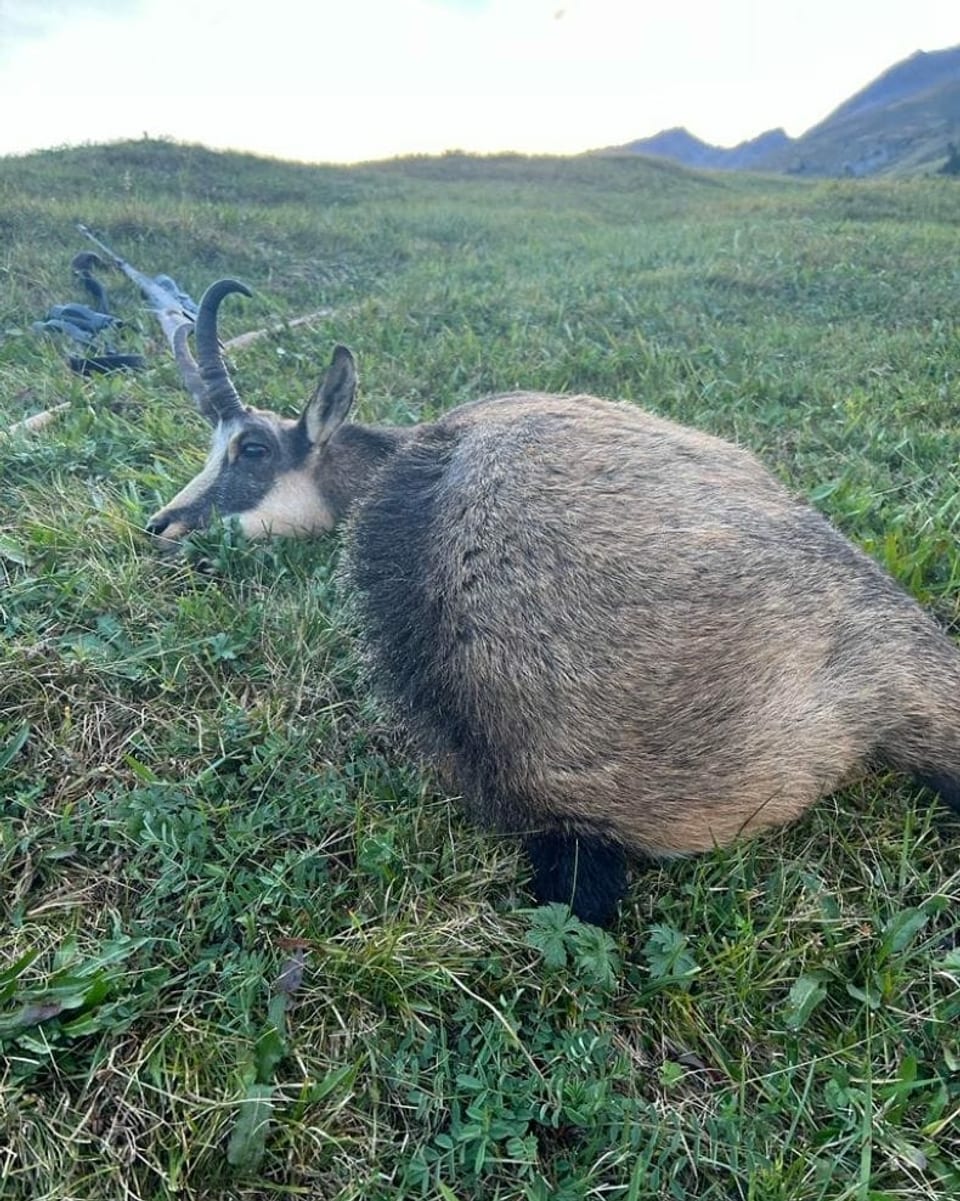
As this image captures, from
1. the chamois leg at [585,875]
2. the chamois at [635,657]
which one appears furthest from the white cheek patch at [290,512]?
the chamois leg at [585,875]

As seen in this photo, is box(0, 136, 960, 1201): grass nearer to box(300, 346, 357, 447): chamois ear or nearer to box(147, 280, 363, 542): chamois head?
box(147, 280, 363, 542): chamois head

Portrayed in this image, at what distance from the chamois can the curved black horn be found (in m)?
1.67

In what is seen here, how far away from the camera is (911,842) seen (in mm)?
2467

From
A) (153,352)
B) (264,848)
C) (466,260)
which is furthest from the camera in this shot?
(466,260)

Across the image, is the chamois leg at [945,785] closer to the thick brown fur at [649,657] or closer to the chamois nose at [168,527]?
the thick brown fur at [649,657]

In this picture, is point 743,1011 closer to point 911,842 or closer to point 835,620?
point 911,842

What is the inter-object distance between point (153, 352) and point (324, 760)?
191 inches

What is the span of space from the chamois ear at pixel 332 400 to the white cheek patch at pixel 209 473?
1.24ft

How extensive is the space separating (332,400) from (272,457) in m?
0.41

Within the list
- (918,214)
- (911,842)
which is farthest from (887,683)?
(918,214)

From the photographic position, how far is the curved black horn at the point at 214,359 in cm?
417

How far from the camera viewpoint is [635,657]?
2.28 meters

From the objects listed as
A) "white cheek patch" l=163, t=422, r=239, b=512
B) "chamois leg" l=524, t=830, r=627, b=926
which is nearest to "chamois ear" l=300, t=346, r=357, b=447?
"white cheek patch" l=163, t=422, r=239, b=512

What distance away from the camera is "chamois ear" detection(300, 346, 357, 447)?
13.2 ft
